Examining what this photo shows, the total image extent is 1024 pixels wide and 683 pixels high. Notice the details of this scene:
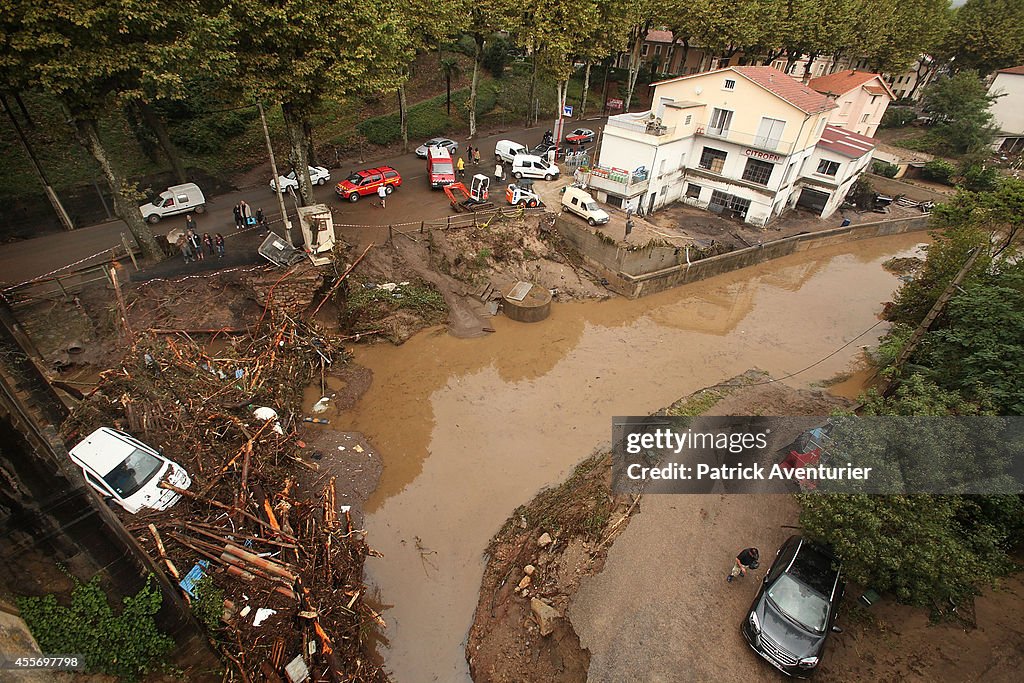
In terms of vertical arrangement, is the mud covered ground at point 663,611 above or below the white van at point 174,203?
below

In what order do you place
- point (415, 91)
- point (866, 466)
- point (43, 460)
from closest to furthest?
point (43, 460)
point (866, 466)
point (415, 91)

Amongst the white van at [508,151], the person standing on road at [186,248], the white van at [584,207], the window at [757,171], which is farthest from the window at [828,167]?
the person standing on road at [186,248]

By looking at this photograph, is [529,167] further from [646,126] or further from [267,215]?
[267,215]

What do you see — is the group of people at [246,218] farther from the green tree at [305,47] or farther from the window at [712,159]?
the window at [712,159]

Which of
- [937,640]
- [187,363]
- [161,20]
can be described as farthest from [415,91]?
[937,640]

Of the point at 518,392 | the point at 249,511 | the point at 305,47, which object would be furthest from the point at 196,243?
the point at 518,392

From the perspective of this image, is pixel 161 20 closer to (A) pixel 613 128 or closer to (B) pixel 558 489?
(B) pixel 558 489
